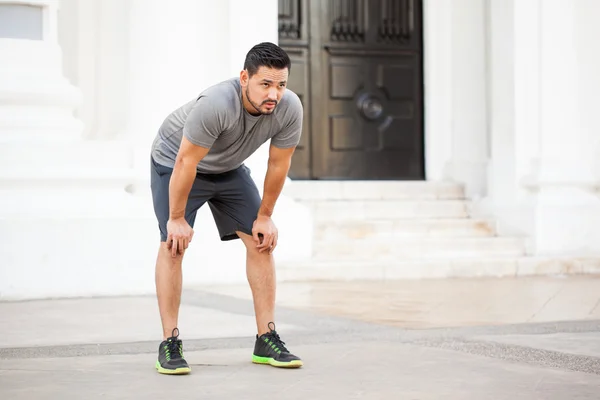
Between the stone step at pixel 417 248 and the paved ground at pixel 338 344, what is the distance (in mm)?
832

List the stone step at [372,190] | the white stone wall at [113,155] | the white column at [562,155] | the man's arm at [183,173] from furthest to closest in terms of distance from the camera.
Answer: the stone step at [372,190]
the white column at [562,155]
the white stone wall at [113,155]
the man's arm at [183,173]

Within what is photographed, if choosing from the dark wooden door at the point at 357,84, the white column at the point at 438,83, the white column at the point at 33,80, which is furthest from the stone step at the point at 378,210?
the white column at the point at 33,80

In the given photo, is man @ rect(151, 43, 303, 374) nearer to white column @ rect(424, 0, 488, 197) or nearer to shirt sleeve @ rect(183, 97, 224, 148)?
shirt sleeve @ rect(183, 97, 224, 148)

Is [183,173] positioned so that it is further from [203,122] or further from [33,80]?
[33,80]

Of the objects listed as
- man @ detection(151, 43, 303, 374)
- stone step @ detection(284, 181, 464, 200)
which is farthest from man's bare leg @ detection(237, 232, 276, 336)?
stone step @ detection(284, 181, 464, 200)

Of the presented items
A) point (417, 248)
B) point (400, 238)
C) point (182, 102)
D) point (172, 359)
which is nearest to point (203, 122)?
point (172, 359)

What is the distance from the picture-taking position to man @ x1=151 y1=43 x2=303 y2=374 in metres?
4.38

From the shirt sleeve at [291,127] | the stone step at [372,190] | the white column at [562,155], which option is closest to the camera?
the shirt sleeve at [291,127]

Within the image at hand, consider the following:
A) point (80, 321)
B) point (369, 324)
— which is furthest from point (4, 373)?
point (369, 324)

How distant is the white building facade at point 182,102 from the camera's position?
7.98 metres

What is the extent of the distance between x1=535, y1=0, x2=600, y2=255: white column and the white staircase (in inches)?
14.0

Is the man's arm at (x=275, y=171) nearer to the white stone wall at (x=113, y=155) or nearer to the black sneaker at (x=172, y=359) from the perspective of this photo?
the black sneaker at (x=172, y=359)

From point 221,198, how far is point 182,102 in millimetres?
3934

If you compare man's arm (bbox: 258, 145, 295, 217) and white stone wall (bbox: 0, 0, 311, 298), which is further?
white stone wall (bbox: 0, 0, 311, 298)
